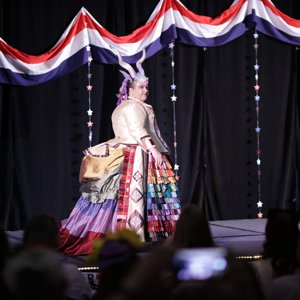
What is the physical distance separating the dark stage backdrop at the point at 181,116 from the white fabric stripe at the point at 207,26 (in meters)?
0.53

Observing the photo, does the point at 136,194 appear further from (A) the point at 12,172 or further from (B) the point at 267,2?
A: (B) the point at 267,2

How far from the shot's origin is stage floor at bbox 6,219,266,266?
509 cm

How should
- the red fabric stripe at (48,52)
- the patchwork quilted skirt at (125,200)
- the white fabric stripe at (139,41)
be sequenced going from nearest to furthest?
the patchwork quilted skirt at (125,200) → the red fabric stripe at (48,52) → the white fabric stripe at (139,41)

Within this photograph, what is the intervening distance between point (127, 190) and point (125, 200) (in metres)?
0.08

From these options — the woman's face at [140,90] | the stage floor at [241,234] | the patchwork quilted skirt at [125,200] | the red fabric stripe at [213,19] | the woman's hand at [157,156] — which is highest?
the red fabric stripe at [213,19]

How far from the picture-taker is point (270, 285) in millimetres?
2273

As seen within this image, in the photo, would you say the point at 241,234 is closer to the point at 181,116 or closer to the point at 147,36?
the point at 181,116

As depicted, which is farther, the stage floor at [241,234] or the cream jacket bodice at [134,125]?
the cream jacket bodice at [134,125]

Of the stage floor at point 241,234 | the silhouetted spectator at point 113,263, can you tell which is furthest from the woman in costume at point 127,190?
the silhouetted spectator at point 113,263

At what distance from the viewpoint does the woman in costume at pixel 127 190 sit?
545 cm

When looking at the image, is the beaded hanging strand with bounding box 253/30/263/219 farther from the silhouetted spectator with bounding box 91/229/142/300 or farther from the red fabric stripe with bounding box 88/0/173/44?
the silhouetted spectator with bounding box 91/229/142/300

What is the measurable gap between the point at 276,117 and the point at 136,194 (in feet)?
9.00

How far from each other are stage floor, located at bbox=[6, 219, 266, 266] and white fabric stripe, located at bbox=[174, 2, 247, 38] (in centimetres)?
180

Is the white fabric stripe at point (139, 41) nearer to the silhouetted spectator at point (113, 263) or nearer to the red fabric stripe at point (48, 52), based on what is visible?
the red fabric stripe at point (48, 52)
